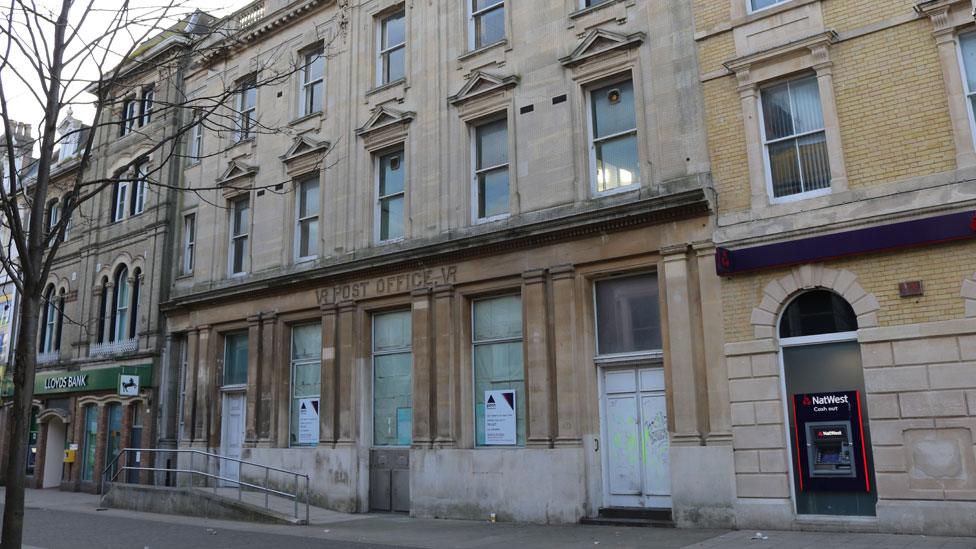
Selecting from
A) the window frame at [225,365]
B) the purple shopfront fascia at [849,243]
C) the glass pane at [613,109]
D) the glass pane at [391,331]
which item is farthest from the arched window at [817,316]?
the window frame at [225,365]

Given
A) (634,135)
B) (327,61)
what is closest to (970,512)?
(634,135)

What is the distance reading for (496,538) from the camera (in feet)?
42.1

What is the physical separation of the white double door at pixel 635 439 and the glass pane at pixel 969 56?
6736mm

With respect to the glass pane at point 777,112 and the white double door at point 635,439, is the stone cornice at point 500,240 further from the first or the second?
the white double door at point 635,439

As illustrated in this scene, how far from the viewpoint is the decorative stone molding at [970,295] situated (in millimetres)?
11047

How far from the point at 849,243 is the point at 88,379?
23780 mm

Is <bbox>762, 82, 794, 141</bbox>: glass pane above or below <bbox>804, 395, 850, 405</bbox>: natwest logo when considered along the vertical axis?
above

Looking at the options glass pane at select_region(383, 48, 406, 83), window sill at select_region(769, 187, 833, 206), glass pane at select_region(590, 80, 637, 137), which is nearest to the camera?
window sill at select_region(769, 187, 833, 206)

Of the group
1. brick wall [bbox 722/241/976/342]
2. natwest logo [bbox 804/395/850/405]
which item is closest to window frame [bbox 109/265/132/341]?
natwest logo [bbox 804/395/850/405]

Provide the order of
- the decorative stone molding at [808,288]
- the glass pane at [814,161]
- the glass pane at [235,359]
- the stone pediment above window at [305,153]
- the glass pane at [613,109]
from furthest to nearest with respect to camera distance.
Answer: the glass pane at [235,359] < the stone pediment above window at [305,153] < the glass pane at [613,109] < the glass pane at [814,161] < the decorative stone molding at [808,288]

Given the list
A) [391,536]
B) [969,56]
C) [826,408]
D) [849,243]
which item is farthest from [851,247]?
[391,536]

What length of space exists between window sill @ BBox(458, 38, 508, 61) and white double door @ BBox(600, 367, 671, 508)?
7673mm

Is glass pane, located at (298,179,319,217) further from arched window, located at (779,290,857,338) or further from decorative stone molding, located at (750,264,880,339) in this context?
arched window, located at (779,290,857,338)

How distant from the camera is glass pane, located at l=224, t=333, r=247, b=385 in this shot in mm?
21875
